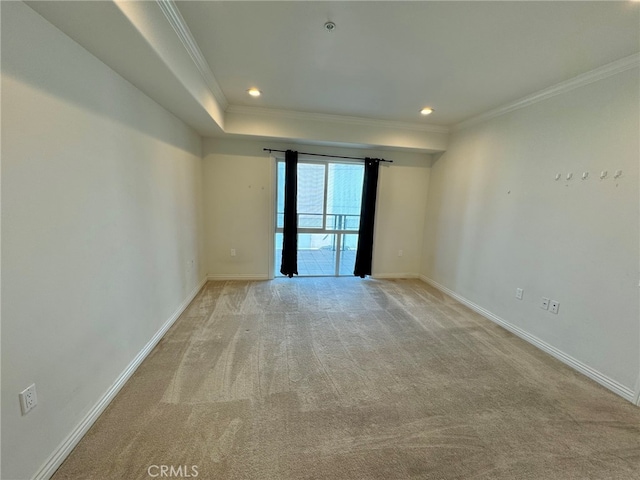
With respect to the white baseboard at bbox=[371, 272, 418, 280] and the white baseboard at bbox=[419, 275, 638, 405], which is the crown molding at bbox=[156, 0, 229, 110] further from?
the white baseboard at bbox=[419, 275, 638, 405]

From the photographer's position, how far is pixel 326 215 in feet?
14.0

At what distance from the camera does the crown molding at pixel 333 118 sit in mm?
3271

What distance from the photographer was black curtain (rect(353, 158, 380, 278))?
4.08m

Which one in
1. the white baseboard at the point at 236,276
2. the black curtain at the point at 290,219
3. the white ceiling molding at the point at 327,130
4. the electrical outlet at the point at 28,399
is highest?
the white ceiling molding at the point at 327,130

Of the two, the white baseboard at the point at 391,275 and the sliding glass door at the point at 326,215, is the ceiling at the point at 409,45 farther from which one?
the white baseboard at the point at 391,275

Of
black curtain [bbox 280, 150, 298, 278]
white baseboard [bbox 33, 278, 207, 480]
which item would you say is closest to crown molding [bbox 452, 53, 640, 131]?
black curtain [bbox 280, 150, 298, 278]

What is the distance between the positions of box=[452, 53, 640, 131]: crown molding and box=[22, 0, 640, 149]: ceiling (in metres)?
0.05

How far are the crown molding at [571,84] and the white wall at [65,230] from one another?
3464 mm

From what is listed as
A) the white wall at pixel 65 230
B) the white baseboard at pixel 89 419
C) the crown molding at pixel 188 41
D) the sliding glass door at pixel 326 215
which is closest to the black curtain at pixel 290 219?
the sliding glass door at pixel 326 215

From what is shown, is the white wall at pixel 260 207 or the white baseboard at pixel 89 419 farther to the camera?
the white wall at pixel 260 207

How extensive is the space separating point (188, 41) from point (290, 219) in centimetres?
251

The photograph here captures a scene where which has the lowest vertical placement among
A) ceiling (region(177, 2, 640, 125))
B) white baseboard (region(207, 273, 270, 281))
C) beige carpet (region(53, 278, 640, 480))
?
beige carpet (region(53, 278, 640, 480))

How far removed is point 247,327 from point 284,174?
2328 millimetres

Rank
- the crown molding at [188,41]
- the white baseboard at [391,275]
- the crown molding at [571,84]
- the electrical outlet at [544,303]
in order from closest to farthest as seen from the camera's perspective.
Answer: the crown molding at [188,41]
the crown molding at [571,84]
the electrical outlet at [544,303]
the white baseboard at [391,275]
